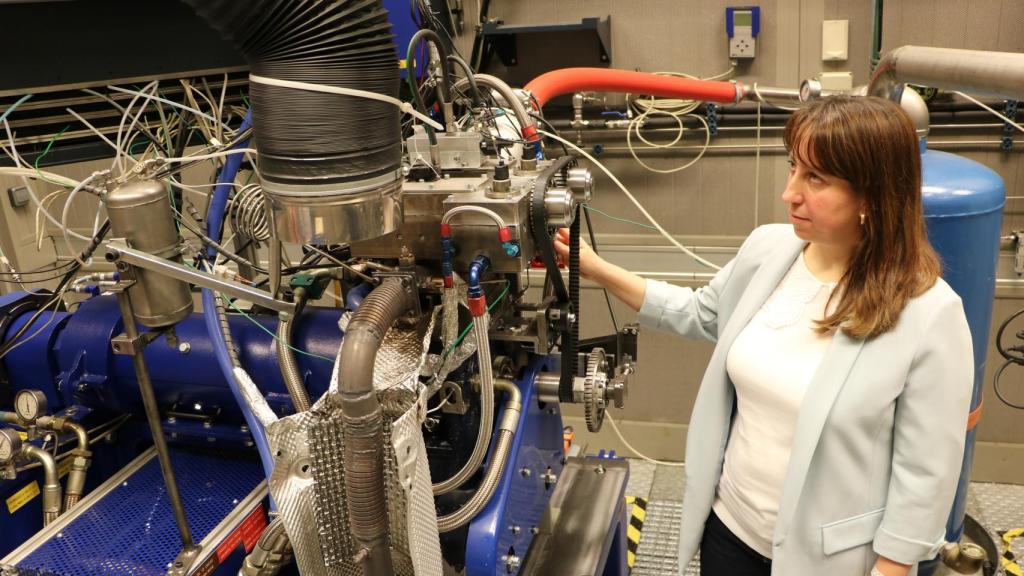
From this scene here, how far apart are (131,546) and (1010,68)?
5.79ft

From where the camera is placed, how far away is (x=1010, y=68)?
4.54ft

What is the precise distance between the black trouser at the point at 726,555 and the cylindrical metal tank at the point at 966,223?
666 millimetres

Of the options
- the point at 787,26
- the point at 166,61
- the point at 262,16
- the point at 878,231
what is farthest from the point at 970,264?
the point at 166,61

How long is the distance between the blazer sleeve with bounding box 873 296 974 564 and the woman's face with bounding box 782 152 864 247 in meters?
0.18

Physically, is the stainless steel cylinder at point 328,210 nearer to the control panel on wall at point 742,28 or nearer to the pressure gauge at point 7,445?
the pressure gauge at point 7,445

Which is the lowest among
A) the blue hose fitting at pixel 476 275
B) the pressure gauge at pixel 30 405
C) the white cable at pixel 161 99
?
the pressure gauge at pixel 30 405

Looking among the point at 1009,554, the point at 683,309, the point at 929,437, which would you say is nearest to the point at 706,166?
the point at 683,309

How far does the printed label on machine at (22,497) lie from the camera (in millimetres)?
1632

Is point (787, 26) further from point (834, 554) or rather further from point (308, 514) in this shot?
point (308, 514)

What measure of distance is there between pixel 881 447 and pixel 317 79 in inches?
40.9

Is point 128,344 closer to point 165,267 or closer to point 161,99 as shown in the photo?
point 165,267

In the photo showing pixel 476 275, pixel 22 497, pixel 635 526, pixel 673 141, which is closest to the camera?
pixel 476 275

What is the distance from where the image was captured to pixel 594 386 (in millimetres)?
1558

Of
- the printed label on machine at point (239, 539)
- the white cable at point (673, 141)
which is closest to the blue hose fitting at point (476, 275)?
the printed label on machine at point (239, 539)
